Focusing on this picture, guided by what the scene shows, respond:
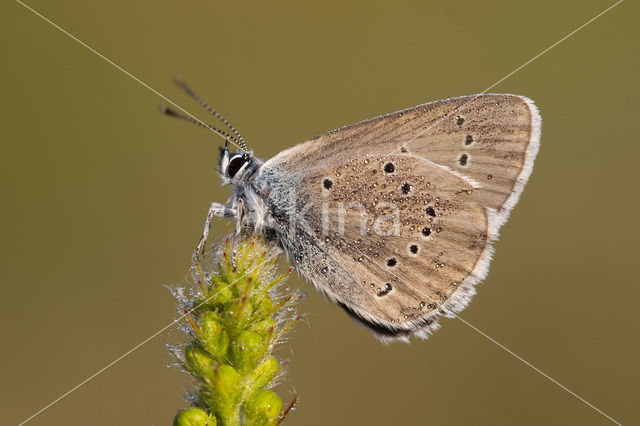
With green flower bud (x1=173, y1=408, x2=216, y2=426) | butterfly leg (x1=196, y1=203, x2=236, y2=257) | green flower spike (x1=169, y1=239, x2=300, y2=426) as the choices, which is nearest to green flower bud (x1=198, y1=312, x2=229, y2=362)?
green flower spike (x1=169, y1=239, x2=300, y2=426)

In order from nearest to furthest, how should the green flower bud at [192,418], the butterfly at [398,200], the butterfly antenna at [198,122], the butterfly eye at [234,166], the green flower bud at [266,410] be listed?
the green flower bud at [192,418], the green flower bud at [266,410], the butterfly antenna at [198,122], the butterfly at [398,200], the butterfly eye at [234,166]

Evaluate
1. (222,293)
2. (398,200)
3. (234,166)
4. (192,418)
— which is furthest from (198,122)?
(192,418)

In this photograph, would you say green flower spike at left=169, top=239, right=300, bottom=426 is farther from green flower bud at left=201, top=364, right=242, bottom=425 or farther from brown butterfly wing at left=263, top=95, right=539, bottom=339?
brown butterfly wing at left=263, top=95, right=539, bottom=339

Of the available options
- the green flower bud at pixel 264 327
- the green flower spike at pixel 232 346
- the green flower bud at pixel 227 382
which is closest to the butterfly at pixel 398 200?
the green flower spike at pixel 232 346

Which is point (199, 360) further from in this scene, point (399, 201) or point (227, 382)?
point (399, 201)

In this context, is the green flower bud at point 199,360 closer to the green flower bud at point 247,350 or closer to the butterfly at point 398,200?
the green flower bud at point 247,350

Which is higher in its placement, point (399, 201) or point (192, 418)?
point (399, 201)

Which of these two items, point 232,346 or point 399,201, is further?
point 399,201
